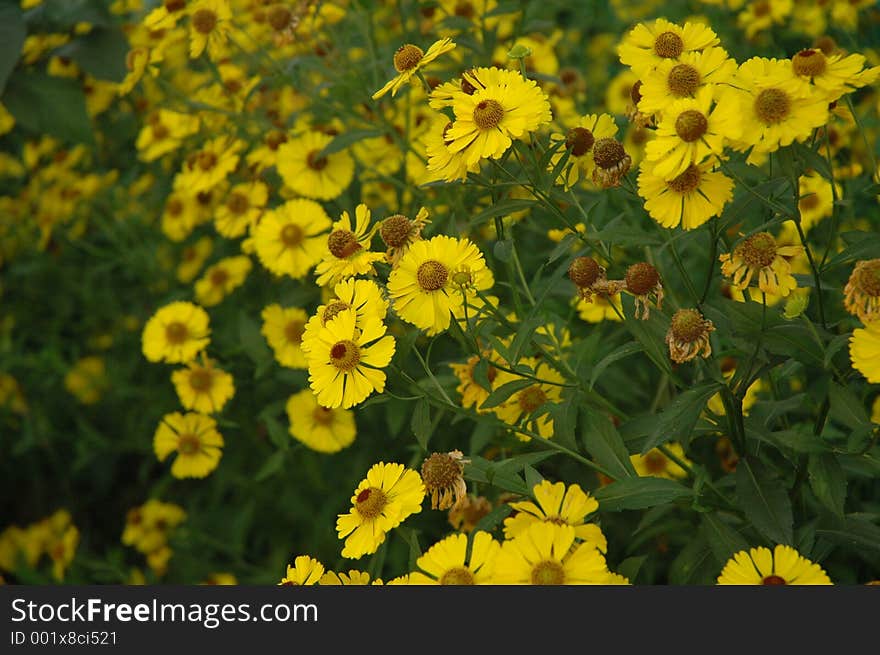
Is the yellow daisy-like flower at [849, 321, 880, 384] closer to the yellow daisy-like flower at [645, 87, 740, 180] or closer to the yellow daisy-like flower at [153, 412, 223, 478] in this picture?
the yellow daisy-like flower at [645, 87, 740, 180]

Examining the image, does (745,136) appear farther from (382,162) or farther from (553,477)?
(382,162)

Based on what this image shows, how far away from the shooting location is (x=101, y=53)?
2.39 metres

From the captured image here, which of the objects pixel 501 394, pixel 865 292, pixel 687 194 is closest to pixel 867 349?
pixel 865 292

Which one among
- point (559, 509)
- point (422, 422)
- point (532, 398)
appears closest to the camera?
point (559, 509)

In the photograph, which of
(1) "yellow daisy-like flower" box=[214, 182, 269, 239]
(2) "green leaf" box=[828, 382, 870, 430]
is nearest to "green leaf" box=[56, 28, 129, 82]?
(1) "yellow daisy-like flower" box=[214, 182, 269, 239]

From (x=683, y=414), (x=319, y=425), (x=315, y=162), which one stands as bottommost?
(x=683, y=414)

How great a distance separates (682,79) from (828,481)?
559mm

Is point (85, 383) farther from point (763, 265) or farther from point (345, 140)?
point (763, 265)

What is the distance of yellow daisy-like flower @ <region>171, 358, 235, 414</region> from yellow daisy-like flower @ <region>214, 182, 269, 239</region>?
1.11ft

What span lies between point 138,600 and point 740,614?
70 centimetres

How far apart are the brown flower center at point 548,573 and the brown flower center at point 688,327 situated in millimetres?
335

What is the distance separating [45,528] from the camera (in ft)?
8.68

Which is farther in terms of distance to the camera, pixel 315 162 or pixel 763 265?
pixel 315 162

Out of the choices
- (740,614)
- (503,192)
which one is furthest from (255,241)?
A: (740,614)
